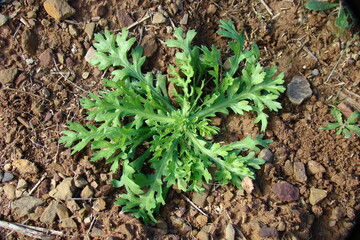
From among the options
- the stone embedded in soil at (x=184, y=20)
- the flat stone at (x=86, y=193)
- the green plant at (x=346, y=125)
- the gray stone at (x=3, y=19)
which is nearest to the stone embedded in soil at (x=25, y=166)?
the flat stone at (x=86, y=193)

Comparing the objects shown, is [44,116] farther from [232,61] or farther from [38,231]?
[232,61]

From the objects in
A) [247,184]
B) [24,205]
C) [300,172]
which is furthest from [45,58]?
[300,172]

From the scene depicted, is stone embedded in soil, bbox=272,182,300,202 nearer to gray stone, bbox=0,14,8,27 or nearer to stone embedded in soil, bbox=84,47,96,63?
stone embedded in soil, bbox=84,47,96,63

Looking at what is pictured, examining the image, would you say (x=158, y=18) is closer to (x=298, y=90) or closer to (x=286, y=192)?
(x=298, y=90)

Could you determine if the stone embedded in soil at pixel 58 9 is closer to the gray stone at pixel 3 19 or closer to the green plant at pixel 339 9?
the gray stone at pixel 3 19

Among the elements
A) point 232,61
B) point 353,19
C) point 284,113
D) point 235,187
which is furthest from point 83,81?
point 353,19

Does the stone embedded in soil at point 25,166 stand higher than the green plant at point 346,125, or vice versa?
the stone embedded in soil at point 25,166
